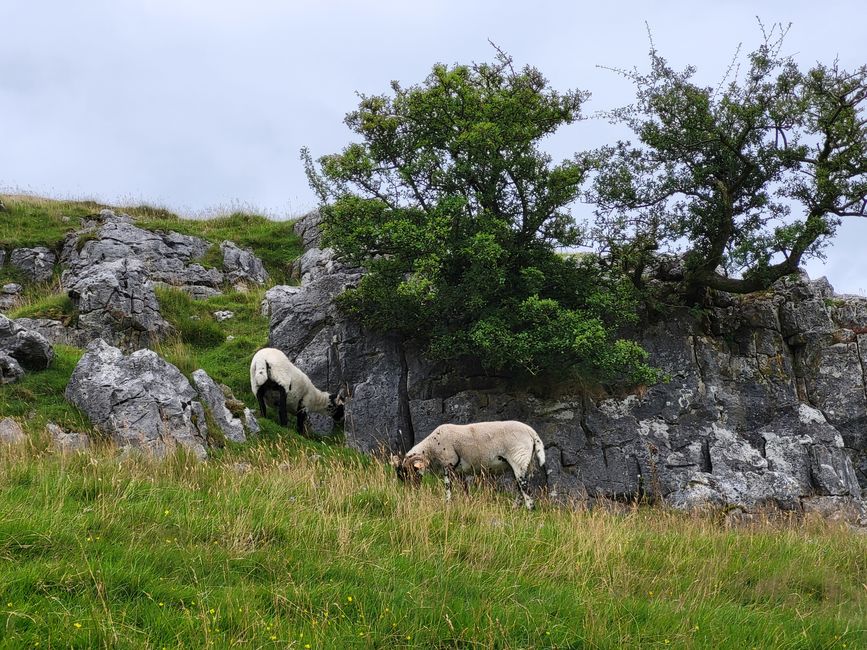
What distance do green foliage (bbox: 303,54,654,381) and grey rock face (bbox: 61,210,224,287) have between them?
43.2 ft

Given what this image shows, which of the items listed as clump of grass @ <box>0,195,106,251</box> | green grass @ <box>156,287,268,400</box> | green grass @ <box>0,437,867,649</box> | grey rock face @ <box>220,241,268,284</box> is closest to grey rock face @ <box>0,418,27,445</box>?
green grass @ <box>0,437,867,649</box>

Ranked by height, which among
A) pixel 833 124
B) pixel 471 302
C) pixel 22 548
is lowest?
pixel 22 548

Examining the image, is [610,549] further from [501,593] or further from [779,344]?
[779,344]

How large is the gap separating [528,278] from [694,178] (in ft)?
20.5

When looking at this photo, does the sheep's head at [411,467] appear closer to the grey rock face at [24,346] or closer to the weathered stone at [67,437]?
the weathered stone at [67,437]

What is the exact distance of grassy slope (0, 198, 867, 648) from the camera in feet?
19.2

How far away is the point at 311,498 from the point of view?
952 cm

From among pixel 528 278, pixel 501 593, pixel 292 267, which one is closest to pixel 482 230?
pixel 528 278

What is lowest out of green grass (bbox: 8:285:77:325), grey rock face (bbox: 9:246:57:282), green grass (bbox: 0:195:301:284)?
green grass (bbox: 8:285:77:325)

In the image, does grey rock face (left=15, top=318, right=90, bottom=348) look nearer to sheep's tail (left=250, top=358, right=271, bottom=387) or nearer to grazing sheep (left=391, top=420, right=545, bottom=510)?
sheep's tail (left=250, top=358, right=271, bottom=387)

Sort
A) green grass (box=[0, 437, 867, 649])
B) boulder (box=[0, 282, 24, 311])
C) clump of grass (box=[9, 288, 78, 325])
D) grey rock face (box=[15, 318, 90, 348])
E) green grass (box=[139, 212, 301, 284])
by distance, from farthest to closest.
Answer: green grass (box=[139, 212, 301, 284])
boulder (box=[0, 282, 24, 311])
clump of grass (box=[9, 288, 78, 325])
grey rock face (box=[15, 318, 90, 348])
green grass (box=[0, 437, 867, 649])

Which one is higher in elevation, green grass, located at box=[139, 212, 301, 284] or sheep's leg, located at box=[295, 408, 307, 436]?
green grass, located at box=[139, 212, 301, 284]

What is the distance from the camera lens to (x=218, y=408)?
1620 centimetres

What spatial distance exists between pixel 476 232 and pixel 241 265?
16759mm
